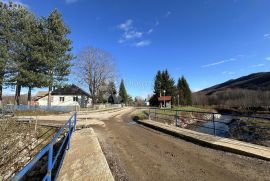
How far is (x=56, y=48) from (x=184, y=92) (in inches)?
1904

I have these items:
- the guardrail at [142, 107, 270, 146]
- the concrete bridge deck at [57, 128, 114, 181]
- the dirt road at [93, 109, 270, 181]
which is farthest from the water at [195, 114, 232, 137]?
the concrete bridge deck at [57, 128, 114, 181]

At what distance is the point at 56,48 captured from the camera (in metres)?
27.5

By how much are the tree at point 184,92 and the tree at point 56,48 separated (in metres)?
43.9

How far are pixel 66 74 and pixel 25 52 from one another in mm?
6890

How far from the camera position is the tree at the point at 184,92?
61.6m

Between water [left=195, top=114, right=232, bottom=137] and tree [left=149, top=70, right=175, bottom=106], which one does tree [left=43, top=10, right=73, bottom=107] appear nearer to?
water [left=195, top=114, right=232, bottom=137]

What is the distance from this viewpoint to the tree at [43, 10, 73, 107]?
27000mm

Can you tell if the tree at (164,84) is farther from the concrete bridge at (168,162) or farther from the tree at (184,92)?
the concrete bridge at (168,162)

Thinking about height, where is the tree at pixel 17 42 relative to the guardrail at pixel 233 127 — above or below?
above

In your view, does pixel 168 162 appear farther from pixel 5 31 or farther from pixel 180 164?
A: pixel 5 31

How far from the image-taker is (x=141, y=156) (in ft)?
19.6

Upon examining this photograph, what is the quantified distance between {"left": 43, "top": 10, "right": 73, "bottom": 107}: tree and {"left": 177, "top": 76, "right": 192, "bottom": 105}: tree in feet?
144

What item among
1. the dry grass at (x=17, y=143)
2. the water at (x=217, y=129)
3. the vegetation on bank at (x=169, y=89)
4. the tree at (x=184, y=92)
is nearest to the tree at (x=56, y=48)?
the dry grass at (x=17, y=143)

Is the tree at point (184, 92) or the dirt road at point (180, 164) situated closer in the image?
the dirt road at point (180, 164)
